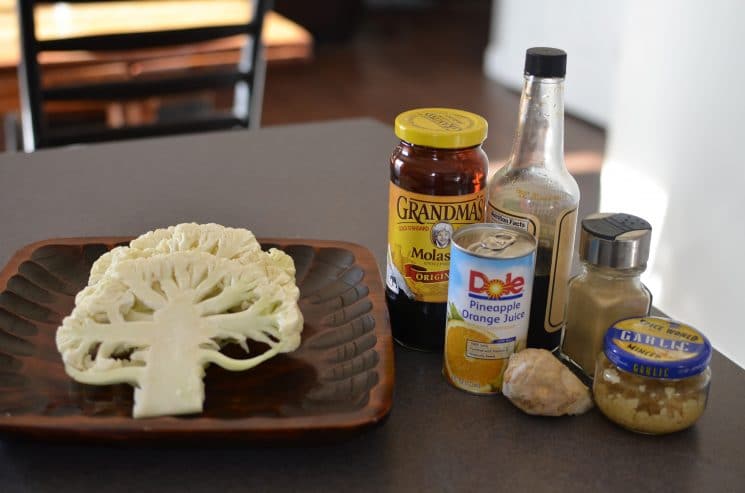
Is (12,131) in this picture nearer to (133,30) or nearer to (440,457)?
(133,30)

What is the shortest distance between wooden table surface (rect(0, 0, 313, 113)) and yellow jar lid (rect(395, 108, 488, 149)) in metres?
1.03

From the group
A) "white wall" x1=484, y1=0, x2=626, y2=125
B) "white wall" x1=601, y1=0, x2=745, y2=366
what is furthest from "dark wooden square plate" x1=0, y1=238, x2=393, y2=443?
"white wall" x1=484, y1=0, x2=626, y2=125

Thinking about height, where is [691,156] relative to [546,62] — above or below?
below

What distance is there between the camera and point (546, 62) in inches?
26.2

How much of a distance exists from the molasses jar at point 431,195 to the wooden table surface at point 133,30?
1.04 metres

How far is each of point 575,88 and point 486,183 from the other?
3.13 metres

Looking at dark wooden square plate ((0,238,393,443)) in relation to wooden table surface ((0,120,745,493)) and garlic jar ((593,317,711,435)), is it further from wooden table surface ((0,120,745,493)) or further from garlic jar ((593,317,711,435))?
garlic jar ((593,317,711,435))

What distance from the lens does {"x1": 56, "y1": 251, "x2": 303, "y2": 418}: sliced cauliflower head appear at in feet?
2.05

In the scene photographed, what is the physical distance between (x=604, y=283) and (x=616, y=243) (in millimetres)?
54

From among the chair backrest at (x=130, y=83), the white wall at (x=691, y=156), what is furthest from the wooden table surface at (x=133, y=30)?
the white wall at (x=691, y=156)

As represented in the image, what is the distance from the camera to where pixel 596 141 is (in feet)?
11.0

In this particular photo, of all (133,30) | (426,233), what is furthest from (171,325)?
(133,30)

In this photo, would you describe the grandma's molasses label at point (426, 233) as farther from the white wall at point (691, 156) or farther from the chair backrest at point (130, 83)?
the white wall at point (691, 156)

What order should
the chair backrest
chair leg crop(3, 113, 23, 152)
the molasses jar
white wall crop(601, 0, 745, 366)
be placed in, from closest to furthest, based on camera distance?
the molasses jar < the chair backrest < white wall crop(601, 0, 745, 366) < chair leg crop(3, 113, 23, 152)
